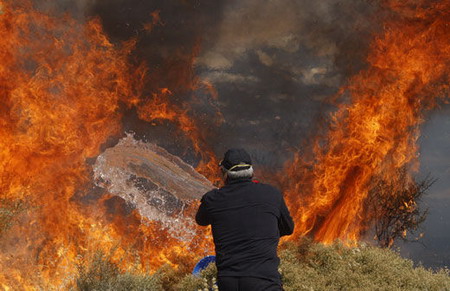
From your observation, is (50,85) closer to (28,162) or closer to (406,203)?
(28,162)

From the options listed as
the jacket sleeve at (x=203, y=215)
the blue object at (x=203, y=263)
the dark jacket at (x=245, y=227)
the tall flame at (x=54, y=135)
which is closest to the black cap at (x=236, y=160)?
the dark jacket at (x=245, y=227)

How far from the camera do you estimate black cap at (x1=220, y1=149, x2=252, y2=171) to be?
128 inches

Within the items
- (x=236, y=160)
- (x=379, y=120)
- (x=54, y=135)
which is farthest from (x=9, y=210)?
(x=379, y=120)

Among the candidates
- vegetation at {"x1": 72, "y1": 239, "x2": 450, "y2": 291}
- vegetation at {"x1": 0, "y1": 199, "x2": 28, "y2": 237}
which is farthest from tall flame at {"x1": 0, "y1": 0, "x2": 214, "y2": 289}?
vegetation at {"x1": 72, "y1": 239, "x2": 450, "y2": 291}

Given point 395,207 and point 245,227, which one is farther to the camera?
point 395,207

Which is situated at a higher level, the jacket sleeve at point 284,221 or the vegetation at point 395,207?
the vegetation at point 395,207

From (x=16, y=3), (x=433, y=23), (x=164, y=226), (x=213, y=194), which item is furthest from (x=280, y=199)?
(x=433, y=23)

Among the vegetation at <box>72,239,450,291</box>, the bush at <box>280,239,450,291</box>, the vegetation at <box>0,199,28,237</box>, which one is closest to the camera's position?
the vegetation at <box>72,239,450,291</box>

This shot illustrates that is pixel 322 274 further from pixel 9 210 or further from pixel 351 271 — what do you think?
pixel 9 210

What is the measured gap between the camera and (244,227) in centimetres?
306

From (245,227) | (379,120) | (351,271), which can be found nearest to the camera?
(245,227)

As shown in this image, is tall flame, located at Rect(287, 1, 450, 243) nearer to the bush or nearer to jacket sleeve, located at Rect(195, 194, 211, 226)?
the bush

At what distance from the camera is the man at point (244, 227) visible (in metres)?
3.00

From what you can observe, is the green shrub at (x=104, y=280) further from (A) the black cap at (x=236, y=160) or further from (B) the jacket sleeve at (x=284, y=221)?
(A) the black cap at (x=236, y=160)
